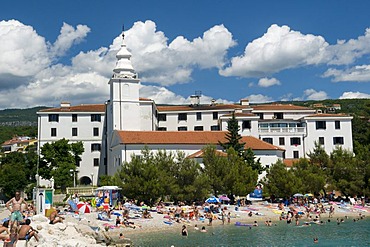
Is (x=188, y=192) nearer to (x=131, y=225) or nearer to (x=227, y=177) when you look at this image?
(x=227, y=177)

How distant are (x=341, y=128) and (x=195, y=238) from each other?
4139 cm

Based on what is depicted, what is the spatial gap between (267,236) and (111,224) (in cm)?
1196

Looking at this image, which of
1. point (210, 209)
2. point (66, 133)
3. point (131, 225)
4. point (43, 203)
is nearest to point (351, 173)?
point (210, 209)

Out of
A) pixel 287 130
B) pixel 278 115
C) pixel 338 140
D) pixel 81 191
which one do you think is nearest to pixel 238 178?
pixel 81 191

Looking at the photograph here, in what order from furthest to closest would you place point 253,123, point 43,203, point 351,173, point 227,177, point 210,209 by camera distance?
point 253,123 < point 351,173 < point 227,177 < point 210,209 < point 43,203

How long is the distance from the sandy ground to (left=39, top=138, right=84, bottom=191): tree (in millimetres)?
16874

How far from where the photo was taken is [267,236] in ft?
112

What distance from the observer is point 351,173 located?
52.0 m

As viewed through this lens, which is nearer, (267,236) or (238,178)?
(267,236)

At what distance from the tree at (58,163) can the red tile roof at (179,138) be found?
25.8 ft

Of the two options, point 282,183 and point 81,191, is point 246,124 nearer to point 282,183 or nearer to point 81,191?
point 282,183

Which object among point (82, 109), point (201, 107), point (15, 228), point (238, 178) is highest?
point (201, 107)

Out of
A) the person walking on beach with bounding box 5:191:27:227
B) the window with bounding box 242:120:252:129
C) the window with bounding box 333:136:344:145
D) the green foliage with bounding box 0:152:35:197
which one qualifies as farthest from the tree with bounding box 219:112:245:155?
the person walking on beach with bounding box 5:191:27:227

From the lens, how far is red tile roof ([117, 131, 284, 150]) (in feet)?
189
